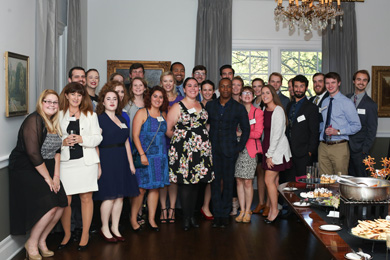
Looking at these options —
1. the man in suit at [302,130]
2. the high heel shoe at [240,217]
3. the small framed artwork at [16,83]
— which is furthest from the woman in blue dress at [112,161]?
the man in suit at [302,130]

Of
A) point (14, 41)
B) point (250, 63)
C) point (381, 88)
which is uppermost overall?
point (250, 63)

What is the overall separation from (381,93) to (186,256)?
17.1 ft

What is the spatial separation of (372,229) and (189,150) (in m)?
2.53

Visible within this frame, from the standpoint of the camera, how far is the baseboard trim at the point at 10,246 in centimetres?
379

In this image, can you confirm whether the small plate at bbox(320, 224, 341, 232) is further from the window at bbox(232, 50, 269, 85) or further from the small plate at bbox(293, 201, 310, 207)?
the window at bbox(232, 50, 269, 85)

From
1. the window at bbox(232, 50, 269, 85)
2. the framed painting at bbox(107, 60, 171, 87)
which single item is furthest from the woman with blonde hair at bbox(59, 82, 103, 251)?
the window at bbox(232, 50, 269, 85)

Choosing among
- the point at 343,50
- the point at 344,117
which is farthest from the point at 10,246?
the point at 343,50

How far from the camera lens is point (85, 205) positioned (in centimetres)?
412

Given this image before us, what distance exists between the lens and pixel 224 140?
482 cm

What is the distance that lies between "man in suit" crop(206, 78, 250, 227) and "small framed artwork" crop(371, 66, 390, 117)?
3.68 m

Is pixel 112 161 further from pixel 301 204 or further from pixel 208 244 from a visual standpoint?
pixel 301 204

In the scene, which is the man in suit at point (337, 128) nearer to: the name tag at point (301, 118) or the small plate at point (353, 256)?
the name tag at point (301, 118)

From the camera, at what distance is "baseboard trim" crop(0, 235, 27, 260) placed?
3.79 metres

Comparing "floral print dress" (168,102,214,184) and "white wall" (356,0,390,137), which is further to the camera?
"white wall" (356,0,390,137)
